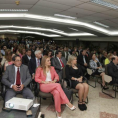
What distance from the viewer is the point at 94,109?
333 cm

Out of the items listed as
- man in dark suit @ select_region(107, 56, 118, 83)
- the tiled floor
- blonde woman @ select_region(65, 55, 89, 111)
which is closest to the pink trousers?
the tiled floor

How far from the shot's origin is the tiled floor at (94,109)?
303 centimetres

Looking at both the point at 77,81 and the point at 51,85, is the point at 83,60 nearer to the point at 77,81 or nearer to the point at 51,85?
the point at 77,81

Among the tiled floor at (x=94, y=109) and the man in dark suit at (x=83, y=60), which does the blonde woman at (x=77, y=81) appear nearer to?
the tiled floor at (x=94, y=109)

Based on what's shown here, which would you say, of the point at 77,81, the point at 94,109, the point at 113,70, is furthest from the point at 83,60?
the point at 94,109

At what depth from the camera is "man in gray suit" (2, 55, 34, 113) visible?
2.93 meters

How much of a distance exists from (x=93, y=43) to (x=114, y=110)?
43.8 feet

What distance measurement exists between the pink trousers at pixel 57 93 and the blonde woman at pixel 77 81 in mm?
504

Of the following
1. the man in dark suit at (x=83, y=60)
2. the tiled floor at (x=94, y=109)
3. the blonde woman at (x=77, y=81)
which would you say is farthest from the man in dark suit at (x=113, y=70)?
the man in dark suit at (x=83, y=60)

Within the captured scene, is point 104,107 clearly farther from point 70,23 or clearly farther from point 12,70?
point 70,23

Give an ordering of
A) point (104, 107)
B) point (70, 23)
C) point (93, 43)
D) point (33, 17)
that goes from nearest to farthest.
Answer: point (104, 107) → point (33, 17) → point (70, 23) → point (93, 43)

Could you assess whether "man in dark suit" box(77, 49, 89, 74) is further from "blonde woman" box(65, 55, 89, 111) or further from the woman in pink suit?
the woman in pink suit

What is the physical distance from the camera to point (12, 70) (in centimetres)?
310

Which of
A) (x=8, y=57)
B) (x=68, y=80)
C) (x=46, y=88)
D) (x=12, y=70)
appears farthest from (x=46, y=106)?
(x=8, y=57)
